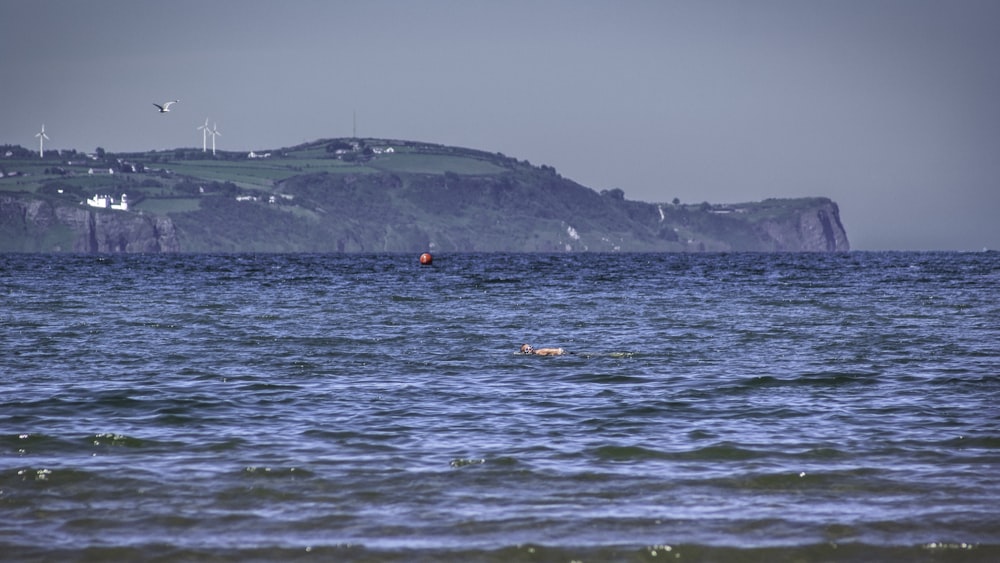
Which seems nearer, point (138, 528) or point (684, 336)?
point (138, 528)

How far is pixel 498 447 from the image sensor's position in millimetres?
16312

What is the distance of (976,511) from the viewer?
12797 mm

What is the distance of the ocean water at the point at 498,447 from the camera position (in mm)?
11828

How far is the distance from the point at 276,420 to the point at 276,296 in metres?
44.0

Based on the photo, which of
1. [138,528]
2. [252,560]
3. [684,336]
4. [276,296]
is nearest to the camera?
[252,560]


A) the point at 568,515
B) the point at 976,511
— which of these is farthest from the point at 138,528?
the point at 976,511

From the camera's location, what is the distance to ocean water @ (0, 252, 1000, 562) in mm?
11828

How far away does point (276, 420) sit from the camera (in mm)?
18688

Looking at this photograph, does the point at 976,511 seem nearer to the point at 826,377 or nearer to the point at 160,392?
the point at 826,377

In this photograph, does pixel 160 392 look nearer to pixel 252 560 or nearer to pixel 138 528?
pixel 138 528

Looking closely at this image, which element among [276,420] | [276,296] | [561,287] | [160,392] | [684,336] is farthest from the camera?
[561,287]

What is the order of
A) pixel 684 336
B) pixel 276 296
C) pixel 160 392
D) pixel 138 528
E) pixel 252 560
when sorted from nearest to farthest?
1. pixel 252 560
2. pixel 138 528
3. pixel 160 392
4. pixel 684 336
5. pixel 276 296

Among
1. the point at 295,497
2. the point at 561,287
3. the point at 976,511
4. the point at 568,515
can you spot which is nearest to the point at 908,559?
the point at 976,511

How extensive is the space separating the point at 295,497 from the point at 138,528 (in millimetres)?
1951
